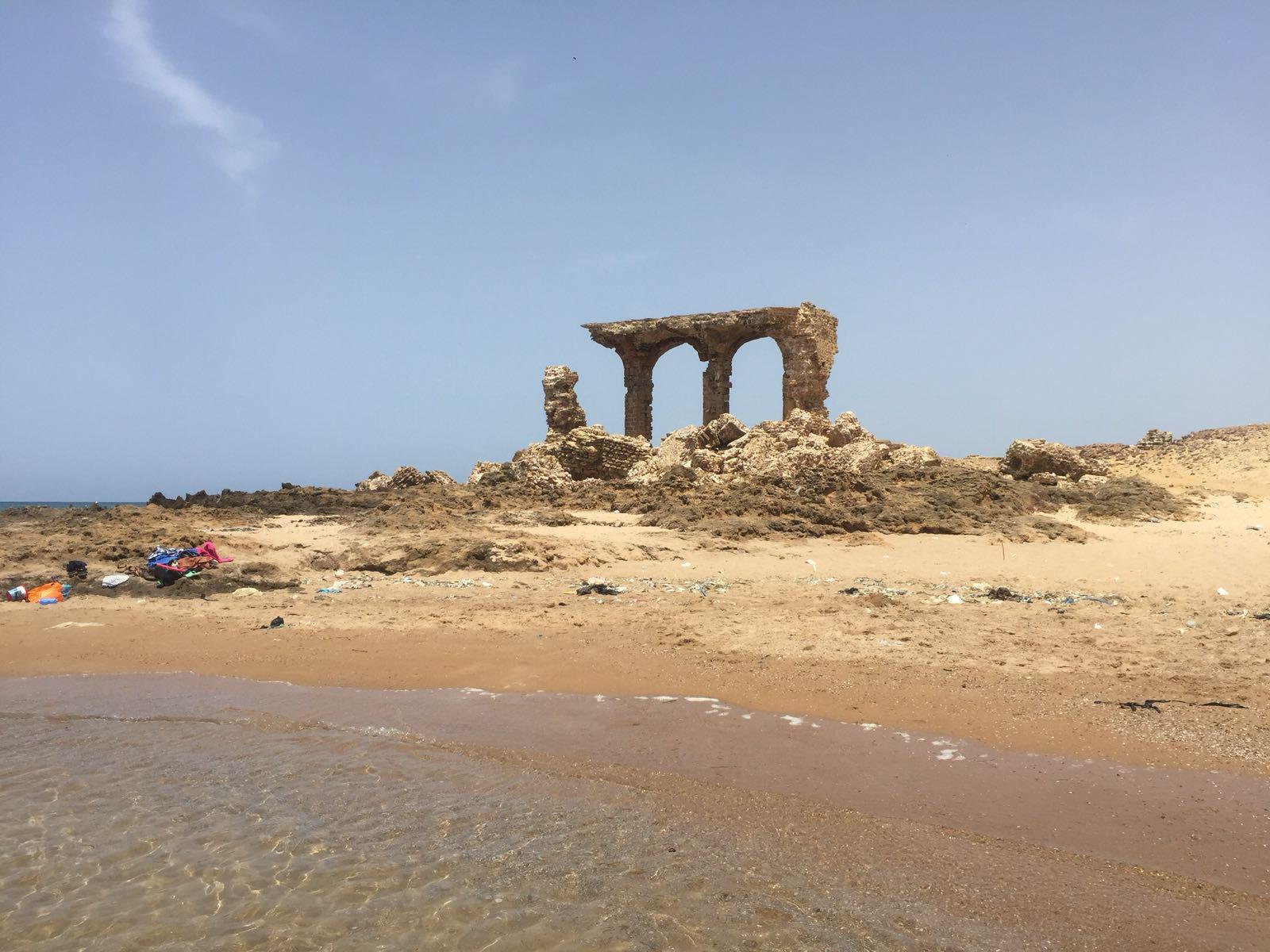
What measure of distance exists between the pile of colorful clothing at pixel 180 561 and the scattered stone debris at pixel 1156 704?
7.63 m

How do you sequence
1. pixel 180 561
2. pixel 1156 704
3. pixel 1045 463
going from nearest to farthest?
pixel 1156 704 < pixel 180 561 < pixel 1045 463

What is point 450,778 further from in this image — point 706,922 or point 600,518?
point 600,518

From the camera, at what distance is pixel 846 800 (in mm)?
3613

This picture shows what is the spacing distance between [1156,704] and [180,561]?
8.08 meters

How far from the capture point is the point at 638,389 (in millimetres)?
25328

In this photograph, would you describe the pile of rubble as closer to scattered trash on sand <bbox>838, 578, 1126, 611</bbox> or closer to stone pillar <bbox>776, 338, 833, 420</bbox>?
stone pillar <bbox>776, 338, 833, 420</bbox>

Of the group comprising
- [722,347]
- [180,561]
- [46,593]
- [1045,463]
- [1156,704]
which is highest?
[722,347]

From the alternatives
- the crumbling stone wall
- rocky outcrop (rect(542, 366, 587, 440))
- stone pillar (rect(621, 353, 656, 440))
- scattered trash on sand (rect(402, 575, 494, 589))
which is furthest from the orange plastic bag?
stone pillar (rect(621, 353, 656, 440))

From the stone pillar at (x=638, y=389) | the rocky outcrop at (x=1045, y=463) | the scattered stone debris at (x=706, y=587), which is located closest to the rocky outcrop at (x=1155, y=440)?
the rocky outcrop at (x=1045, y=463)

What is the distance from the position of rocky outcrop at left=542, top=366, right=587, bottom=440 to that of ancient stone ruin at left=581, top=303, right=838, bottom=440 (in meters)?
4.70

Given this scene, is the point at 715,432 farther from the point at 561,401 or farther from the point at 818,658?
the point at 818,658

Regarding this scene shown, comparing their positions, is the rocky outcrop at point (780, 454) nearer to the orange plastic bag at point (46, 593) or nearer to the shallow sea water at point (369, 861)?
the orange plastic bag at point (46, 593)

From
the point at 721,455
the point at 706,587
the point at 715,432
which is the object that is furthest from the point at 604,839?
the point at 715,432

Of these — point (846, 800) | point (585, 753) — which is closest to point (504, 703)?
point (585, 753)
